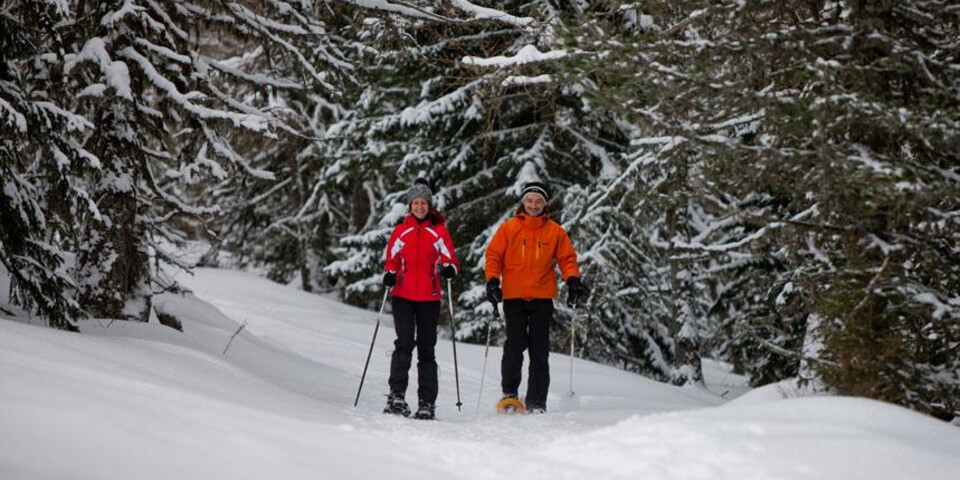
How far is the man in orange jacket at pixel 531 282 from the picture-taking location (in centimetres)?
841

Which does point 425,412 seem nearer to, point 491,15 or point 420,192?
point 420,192

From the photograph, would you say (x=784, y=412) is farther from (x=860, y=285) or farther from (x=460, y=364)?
(x=460, y=364)

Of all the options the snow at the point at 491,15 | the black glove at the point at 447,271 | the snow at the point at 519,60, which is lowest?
the black glove at the point at 447,271

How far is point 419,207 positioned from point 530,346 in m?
1.78

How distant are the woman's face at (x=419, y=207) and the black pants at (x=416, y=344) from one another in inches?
31.6

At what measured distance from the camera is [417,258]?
317 inches

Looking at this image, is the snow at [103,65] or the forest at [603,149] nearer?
Answer: the forest at [603,149]

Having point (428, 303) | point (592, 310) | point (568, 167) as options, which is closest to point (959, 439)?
point (428, 303)

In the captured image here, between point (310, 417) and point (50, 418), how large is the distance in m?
2.35

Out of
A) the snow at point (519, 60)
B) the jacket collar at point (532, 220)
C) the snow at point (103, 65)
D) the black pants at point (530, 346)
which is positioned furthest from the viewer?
the jacket collar at point (532, 220)

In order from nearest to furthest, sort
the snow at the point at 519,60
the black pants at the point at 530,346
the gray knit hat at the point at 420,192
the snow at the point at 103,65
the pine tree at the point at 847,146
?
the pine tree at the point at 847,146
the snow at the point at 519,60
the snow at the point at 103,65
the gray knit hat at the point at 420,192
the black pants at the point at 530,346

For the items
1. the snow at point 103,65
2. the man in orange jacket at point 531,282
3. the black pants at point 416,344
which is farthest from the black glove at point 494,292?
the snow at point 103,65

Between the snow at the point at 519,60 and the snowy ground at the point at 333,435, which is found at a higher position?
the snow at the point at 519,60

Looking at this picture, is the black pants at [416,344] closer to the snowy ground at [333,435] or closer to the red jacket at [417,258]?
the red jacket at [417,258]
